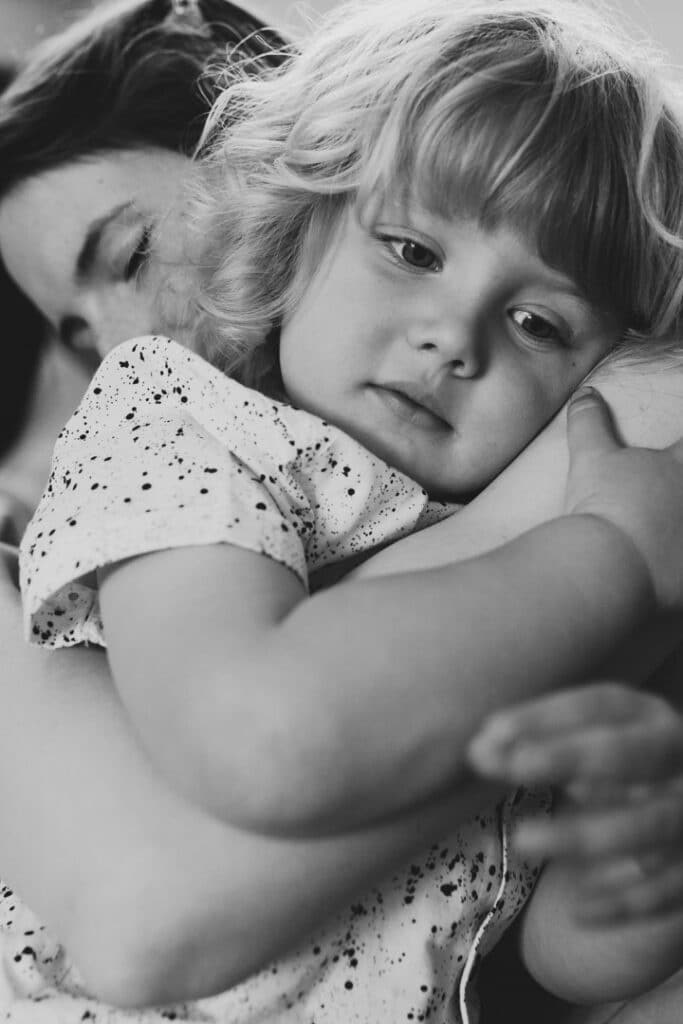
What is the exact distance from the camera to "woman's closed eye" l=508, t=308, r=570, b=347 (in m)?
0.81

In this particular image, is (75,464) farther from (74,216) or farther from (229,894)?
(74,216)

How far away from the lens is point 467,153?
76 centimetres

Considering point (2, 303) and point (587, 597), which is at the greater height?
point (587, 597)

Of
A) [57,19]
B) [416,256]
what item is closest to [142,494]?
[416,256]

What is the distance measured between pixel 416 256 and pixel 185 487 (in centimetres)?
28

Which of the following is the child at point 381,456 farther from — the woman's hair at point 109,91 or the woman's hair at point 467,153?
the woman's hair at point 109,91

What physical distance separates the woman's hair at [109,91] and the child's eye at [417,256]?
1.28 ft

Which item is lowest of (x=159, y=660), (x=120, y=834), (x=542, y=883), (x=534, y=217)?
(x=542, y=883)

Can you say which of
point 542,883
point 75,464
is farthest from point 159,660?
point 542,883

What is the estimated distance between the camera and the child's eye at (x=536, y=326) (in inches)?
31.8

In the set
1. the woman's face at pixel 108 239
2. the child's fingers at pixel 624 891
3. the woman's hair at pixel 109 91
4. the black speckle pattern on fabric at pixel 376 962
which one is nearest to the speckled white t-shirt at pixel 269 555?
the black speckle pattern on fabric at pixel 376 962

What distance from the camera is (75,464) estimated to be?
0.70 metres

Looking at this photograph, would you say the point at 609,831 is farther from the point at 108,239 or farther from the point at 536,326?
the point at 108,239

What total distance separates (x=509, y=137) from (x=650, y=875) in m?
0.52
